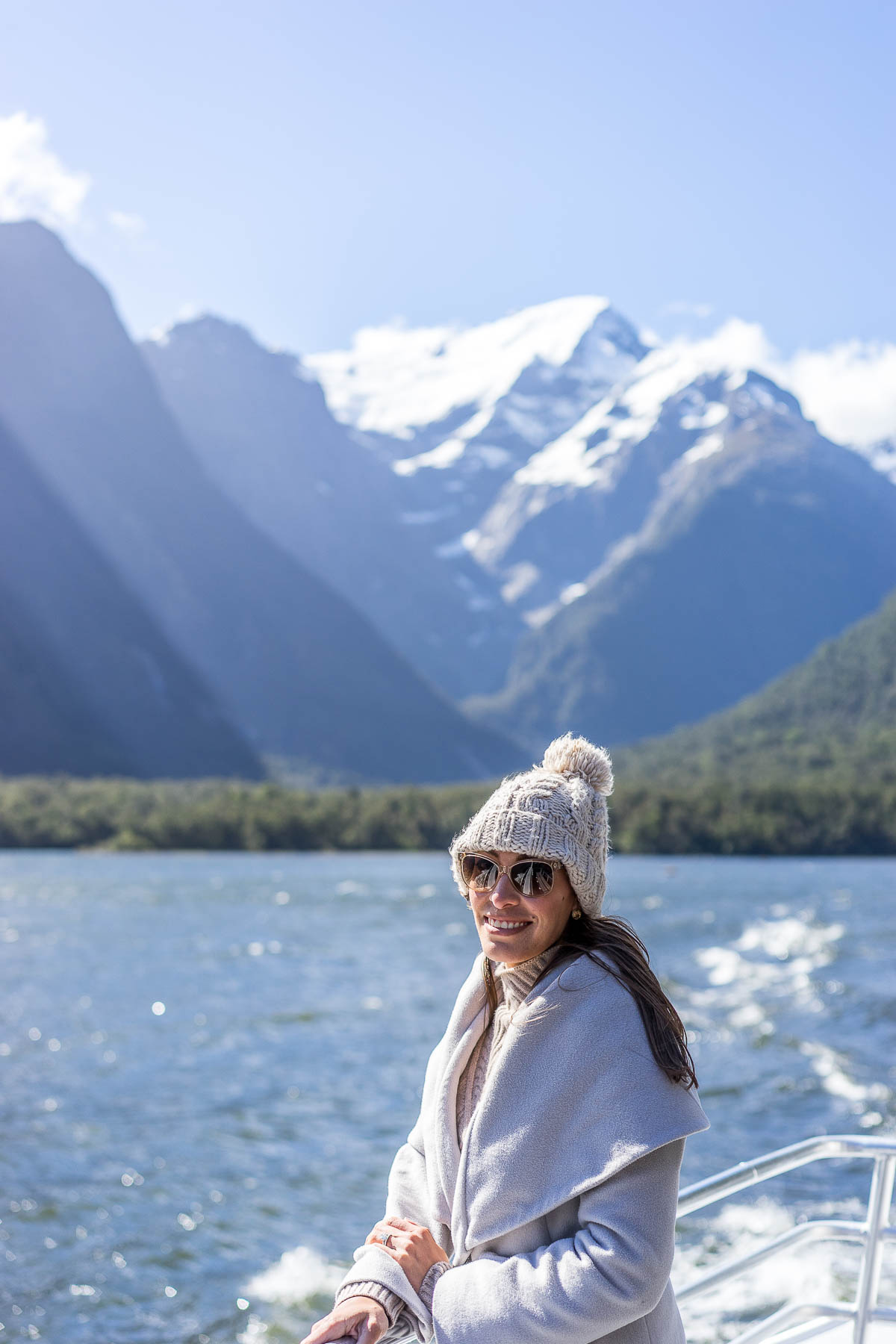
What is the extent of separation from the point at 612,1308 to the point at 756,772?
433 ft

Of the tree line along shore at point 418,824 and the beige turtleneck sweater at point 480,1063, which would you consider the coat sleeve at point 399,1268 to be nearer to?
the beige turtleneck sweater at point 480,1063

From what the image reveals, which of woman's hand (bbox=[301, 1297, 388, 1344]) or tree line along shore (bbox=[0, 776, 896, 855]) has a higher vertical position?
woman's hand (bbox=[301, 1297, 388, 1344])

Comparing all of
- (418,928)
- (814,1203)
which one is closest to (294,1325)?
(814,1203)

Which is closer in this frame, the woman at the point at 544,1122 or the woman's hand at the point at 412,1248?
the woman at the point at 544,1122

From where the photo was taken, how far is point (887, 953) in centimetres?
3547

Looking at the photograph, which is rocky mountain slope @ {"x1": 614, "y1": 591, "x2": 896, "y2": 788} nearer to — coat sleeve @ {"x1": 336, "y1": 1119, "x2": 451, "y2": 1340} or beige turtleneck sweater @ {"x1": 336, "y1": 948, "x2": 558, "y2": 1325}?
coat sleeve @ {"x1": 336, "y1": 1119, "x2": 451, "y2": 1340}

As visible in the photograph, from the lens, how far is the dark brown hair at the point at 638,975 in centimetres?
241

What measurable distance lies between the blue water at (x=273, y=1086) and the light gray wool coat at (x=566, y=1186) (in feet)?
29.0

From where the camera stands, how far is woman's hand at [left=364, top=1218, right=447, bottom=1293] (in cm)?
258

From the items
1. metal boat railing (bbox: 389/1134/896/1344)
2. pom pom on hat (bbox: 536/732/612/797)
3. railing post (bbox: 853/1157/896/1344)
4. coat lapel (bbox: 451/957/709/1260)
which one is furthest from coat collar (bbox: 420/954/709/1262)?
railing post (bbox: 853/1157/896/1344)

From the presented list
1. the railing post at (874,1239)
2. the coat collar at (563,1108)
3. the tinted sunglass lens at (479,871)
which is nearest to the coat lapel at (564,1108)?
the coat collar at (563,1108)

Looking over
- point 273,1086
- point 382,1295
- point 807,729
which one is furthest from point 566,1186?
point 807,729

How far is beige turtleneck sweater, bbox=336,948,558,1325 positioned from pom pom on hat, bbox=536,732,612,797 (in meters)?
0.34

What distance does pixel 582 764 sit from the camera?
2.70 meters
